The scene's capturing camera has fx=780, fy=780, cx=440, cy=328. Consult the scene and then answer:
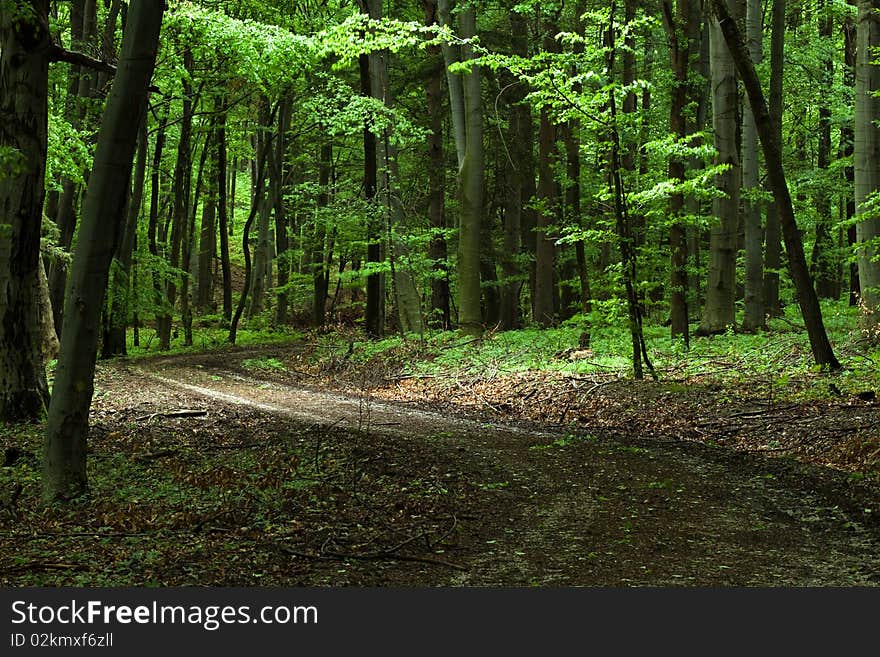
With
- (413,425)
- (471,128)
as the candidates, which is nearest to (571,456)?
(413,425)

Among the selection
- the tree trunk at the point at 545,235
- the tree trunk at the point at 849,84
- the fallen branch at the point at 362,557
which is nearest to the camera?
the fallen branch at the point at 362,557

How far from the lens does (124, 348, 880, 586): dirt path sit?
5000mm

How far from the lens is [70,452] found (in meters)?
6.81

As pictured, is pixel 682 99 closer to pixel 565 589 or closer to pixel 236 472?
pixel 236 472

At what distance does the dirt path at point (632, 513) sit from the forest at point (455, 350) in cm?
4

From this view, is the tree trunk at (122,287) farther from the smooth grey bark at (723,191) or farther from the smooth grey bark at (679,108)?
the smooth grey bark at (723,191)

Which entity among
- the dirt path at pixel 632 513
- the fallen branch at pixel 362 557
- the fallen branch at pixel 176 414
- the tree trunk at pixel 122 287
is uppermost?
the tree trunk at pixel 122 287

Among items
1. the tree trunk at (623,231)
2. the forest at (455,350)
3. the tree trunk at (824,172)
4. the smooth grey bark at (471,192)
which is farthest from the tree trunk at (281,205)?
the tree trunk at (824,172)

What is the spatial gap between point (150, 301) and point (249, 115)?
10.8m

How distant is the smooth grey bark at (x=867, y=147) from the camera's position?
1268 centimetres

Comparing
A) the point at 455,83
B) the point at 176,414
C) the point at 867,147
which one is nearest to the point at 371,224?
the point at 455,83

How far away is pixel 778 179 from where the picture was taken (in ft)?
36.7

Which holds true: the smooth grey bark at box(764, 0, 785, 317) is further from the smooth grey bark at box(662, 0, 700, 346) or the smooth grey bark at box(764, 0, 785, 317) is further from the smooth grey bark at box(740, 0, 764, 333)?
the smooth grey bark at box(662, 0, 700, 346)

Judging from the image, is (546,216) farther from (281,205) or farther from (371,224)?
(281,205)
